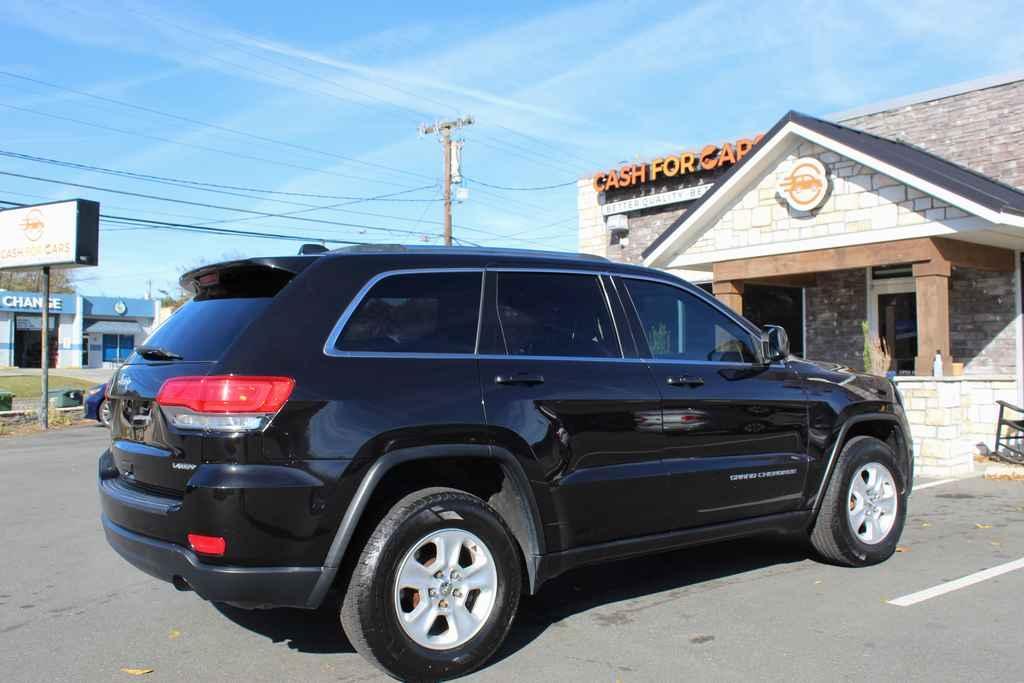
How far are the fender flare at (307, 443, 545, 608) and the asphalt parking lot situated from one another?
1.66 ft

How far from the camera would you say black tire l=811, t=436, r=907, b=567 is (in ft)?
18.7

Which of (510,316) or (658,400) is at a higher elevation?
(510,316)

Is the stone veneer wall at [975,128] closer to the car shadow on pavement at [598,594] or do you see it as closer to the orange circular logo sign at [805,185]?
the orange circular logo sign at [805,185]

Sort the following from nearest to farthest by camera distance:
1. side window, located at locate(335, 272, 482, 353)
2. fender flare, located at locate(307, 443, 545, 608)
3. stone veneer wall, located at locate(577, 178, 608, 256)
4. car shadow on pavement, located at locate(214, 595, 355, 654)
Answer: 1. fender flare, located at locate(307, 443, 545, 608)
2. side window, located at locate(335, 272, 482, 353)
3. car shadow on pavement, located at locate(214, 595, 355, 654)
4. stone veneer wall, located at locate(577, 178, 608, 256)

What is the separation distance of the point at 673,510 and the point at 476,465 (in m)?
1.17

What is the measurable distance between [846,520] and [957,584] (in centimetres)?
71

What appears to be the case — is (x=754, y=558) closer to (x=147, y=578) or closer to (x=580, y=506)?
(x=580, y=506)

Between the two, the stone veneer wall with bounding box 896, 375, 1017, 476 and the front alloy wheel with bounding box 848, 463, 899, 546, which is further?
the stone veneer wall with bounding box 896, 375, 1017, 476

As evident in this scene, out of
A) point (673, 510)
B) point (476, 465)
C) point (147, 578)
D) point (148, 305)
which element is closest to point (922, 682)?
point (673, 510)

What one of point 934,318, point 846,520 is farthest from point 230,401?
point 934,318

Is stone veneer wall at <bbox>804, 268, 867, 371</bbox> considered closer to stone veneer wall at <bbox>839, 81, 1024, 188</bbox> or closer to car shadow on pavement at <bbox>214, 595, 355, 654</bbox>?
stone veneer wall at <bbox>839, 81, 1024, 188</bbox>

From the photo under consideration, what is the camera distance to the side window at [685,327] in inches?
200

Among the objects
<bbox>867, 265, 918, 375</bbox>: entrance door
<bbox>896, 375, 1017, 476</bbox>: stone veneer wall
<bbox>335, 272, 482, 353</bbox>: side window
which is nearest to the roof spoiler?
<bbox>335, 272, 482, 353</bbox>: side window

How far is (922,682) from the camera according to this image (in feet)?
12.7
